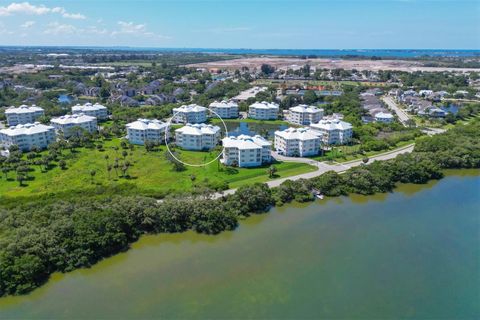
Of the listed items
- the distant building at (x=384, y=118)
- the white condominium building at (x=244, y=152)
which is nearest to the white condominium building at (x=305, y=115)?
the distant building at (x=384, y=118)

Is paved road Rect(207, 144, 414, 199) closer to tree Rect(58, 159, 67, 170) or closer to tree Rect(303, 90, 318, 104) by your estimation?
tree Rect(58, 159, 67, 170)

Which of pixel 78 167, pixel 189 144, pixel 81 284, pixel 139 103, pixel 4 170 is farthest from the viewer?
pixel 139 103

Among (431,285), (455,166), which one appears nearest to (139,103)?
(455,166)

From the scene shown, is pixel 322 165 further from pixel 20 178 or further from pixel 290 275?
pixel 20 178

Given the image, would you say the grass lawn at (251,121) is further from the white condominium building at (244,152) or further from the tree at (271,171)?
the tree at (271,171)

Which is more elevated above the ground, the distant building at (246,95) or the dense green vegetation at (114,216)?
the distant building at (246,95)

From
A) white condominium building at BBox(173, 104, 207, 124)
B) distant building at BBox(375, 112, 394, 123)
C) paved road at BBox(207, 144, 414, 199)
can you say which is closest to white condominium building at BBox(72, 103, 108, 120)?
Answer: white condominium building at BBox(173, 104, 207, 124)

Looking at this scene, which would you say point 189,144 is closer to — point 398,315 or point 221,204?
point 221,204
